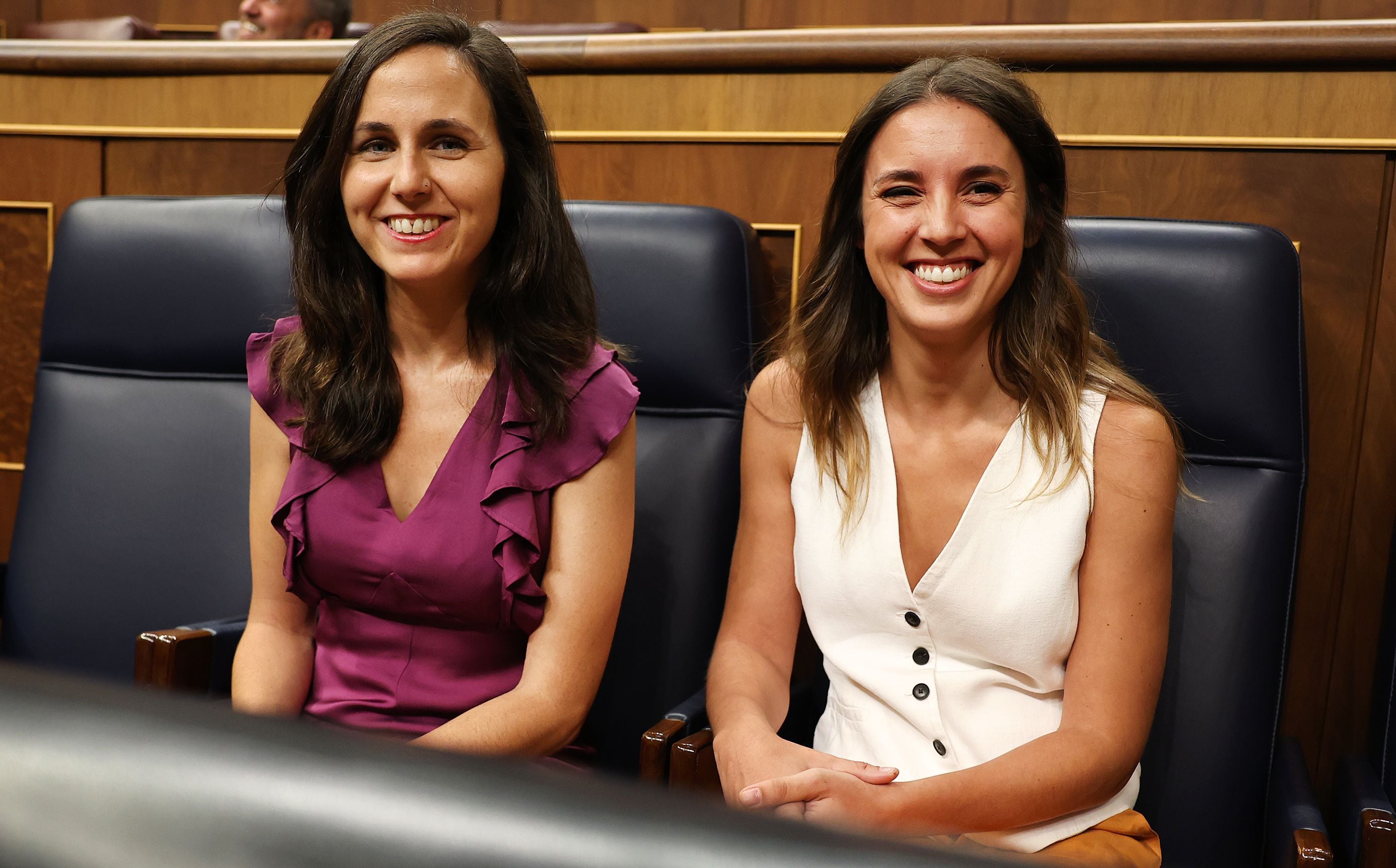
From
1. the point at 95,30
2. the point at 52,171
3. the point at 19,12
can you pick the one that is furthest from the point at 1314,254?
the point at 19,12

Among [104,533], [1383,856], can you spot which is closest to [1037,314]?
[1383,856]

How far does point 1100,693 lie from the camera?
1.03 m

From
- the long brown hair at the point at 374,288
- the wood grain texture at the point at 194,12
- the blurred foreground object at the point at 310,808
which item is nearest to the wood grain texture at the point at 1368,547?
the long brown hair at the point at 374,288

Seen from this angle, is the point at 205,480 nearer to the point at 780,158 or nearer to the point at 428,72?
the point at 428,72

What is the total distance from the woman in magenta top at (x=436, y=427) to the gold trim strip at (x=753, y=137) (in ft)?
1.13

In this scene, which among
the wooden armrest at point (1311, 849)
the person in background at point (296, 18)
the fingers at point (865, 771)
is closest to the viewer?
the wooden armrest at point (1311, 849)

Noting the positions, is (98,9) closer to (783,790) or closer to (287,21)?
(287,21)

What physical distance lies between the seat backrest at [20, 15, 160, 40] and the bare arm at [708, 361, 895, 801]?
111 inches

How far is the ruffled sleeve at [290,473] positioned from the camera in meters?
1.15

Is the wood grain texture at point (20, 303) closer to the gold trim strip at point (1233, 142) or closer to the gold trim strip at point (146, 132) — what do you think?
the gold trim strip at point (146, 132)

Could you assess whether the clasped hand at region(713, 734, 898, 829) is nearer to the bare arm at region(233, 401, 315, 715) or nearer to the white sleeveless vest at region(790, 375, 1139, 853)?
the white sleeveless vest at region(790, 375, 1139, 853)

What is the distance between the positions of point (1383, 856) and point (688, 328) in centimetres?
77

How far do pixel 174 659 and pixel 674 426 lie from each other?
21.4 inches

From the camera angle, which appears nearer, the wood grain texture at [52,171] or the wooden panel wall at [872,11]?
the wood grain texture at [52,171]
